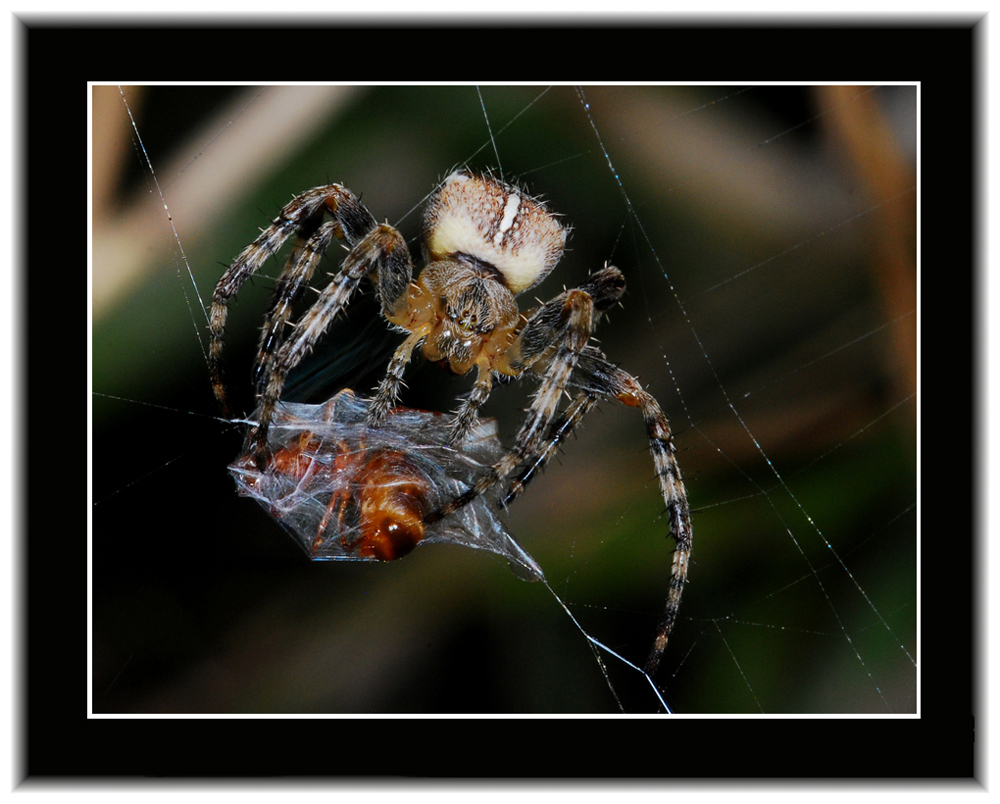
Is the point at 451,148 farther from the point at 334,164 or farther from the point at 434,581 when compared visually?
the point at 434,581

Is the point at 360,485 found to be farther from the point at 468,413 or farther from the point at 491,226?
the point at 491,226

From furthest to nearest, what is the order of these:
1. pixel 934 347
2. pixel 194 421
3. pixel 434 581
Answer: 1. pixel 434 581
2. pixel 194 421
3. pixel 934 347

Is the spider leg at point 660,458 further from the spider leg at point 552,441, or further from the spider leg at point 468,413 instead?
the spider leg at point 468,413

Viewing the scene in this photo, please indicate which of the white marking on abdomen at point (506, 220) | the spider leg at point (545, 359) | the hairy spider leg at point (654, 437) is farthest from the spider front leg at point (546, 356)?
the white marking on abdomen at point (506, 220)

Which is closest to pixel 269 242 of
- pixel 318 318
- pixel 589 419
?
pixel 318 318

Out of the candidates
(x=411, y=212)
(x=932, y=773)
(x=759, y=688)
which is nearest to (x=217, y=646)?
(x=411, y=212)

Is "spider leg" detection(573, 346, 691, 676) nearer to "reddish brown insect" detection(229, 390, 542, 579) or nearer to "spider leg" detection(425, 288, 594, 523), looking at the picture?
"spider leg" detection(425, 288, 594, 523)

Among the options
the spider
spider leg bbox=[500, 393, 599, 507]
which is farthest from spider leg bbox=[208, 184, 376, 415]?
spider leg bbox=[500, 393, 599, 507]
